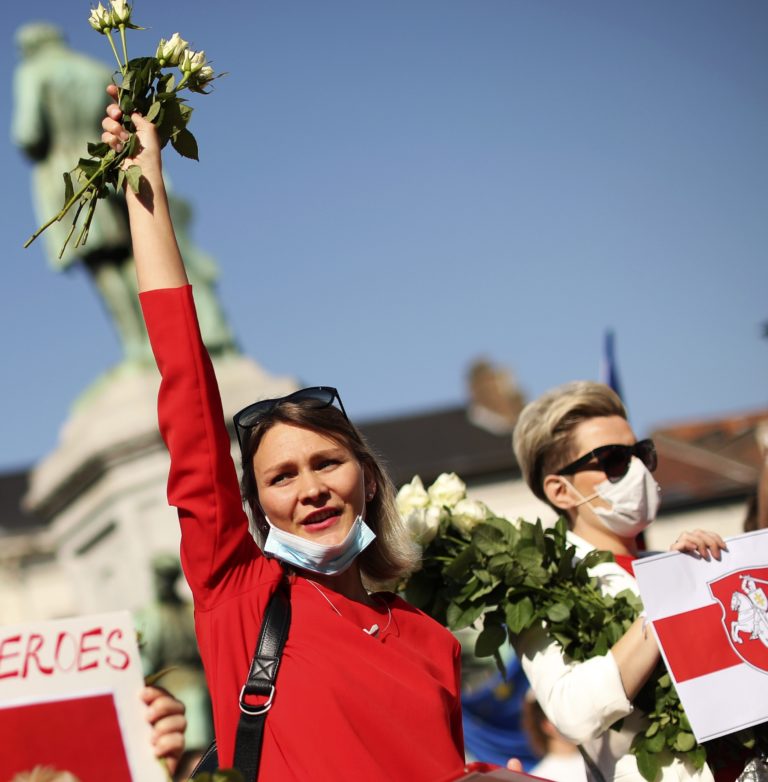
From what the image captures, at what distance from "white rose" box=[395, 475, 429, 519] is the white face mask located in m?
0.49

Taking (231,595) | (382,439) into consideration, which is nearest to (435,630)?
(231,595)

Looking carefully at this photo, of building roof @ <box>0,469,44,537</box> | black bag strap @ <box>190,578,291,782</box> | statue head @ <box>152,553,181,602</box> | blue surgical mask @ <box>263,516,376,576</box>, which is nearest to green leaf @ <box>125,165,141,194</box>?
blue surgical mask @ <box>263,516,376,576</box>

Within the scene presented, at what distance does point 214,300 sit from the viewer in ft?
42.7

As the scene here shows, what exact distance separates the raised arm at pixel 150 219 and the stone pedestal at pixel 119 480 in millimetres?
8437

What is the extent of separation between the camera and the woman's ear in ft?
13.4

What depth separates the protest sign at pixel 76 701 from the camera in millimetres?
2492

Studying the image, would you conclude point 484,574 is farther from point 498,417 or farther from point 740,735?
point 498,417

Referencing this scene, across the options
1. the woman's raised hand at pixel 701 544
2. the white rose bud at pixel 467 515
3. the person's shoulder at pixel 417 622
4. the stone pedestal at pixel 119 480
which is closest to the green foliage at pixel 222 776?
the person's shoulder at pixel 417 622

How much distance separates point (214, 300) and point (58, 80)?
2.48 metres

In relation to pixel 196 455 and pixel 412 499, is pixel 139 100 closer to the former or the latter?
pixel 196 455

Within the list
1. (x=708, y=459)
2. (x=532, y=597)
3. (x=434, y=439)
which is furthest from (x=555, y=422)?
(x=434, y=439)

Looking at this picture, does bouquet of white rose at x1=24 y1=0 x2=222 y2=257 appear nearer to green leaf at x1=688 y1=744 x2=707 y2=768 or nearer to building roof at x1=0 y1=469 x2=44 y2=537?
green leaf at x1=688 y1=744 x2=707 y2=768

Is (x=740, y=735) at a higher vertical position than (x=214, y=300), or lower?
higher

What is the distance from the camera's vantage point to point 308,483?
3.03 metres
